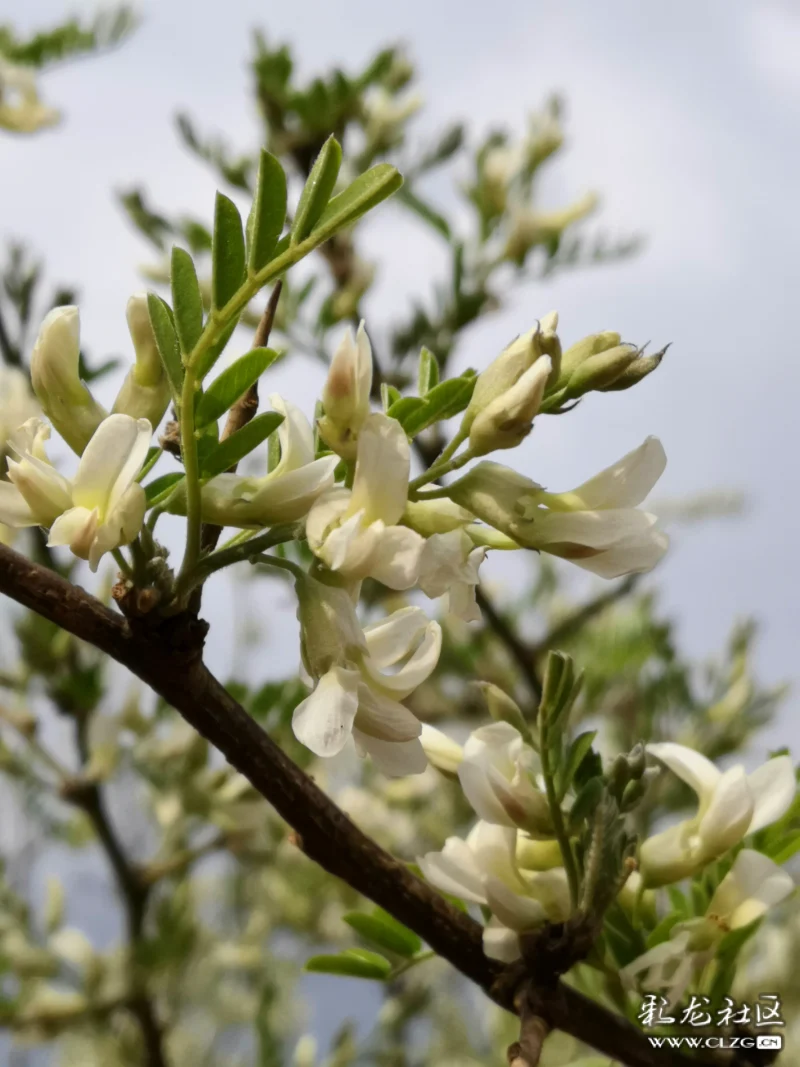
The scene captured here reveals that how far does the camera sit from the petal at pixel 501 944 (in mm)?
401

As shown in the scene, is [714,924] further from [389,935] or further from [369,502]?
[369,502]

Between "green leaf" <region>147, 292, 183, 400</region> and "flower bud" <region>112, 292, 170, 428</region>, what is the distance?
0.08ft

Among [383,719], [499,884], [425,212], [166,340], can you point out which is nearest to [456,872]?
[499,884]

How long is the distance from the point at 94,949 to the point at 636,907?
2.62 ft

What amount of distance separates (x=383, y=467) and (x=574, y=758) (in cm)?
16

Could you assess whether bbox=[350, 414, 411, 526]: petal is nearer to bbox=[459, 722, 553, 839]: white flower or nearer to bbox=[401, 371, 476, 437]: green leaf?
bbox=[401, 371, 476, 437]: green leaf

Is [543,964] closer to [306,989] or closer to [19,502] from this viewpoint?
[19,502]

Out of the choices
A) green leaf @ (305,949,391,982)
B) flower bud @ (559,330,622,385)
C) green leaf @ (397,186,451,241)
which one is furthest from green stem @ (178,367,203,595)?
green leaf @ (397,186,451,241)

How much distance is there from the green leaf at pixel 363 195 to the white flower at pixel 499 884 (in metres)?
0.23

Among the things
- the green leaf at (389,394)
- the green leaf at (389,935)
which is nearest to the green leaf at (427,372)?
the green leaf at (389,394)

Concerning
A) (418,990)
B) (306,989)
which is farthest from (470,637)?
(306,989)

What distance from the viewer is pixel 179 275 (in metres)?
0.32

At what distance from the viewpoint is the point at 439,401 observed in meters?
0.34

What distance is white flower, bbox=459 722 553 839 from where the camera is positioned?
15.8 inches
